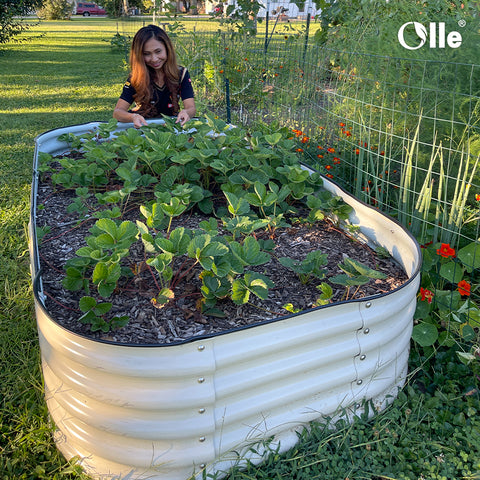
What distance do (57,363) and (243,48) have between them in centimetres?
484

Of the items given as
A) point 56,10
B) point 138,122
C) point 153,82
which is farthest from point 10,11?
point 56,10

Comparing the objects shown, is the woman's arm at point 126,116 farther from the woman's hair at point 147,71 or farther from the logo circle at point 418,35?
the logo circle at point 418,35

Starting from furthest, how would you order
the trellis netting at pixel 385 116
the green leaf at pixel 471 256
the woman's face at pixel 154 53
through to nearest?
the woman's face at pixel 154 53 < the trellis netting at pixel 385 116 < the green leaf at pixel 471 256

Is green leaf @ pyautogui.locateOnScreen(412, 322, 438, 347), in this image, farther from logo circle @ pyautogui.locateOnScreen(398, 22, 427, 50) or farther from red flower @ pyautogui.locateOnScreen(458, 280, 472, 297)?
logo circle @ pyautogui.locateOnScreen(398, 22, 427, 50)

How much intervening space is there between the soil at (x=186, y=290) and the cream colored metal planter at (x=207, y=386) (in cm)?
15

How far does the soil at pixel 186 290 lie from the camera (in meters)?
1.52

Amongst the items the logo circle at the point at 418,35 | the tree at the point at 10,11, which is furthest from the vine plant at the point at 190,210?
the tree at the point at 10,11

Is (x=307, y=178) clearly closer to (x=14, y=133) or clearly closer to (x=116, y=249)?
(x=116, y=249)

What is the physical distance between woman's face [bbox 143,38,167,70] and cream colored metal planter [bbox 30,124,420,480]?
2.48 m

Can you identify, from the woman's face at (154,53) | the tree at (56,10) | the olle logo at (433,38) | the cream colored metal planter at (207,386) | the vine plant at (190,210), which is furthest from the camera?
Result: the tree at (56,10)

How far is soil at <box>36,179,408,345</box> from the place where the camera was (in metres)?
1.52

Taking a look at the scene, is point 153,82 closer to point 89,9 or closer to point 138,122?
point 138,122

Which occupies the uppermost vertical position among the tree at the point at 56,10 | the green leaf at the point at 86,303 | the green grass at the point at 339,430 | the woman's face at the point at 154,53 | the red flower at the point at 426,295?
the tree at the point at 56,10

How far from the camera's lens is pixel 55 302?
161 cm
